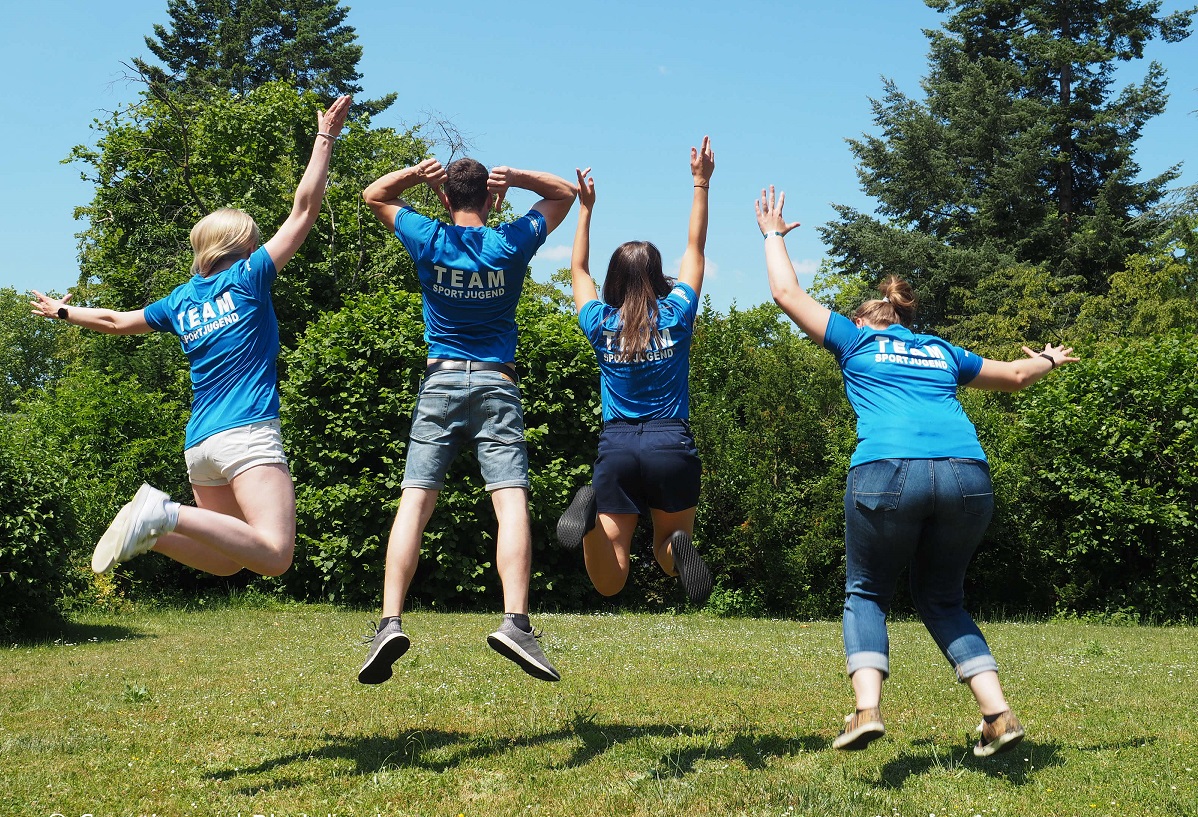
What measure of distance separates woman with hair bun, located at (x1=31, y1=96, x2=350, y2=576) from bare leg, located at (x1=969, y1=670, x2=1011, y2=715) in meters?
3.39

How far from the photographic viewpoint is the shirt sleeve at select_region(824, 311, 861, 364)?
5.03 metres

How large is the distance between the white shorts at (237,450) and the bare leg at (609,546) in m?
1.77

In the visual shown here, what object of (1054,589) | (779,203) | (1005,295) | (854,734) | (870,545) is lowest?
(1054,589)

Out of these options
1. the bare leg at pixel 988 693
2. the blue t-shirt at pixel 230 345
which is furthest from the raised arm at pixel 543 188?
the bare leg at pixel 988 693

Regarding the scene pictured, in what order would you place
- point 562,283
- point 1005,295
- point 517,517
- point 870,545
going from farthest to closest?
point 562,283 < point 1005,295 < point 517,517 < point 870,545

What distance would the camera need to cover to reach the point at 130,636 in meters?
11.5

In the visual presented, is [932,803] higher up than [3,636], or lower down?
higher up

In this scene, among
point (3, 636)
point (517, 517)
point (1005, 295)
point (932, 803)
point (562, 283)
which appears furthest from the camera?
point (562, 283)

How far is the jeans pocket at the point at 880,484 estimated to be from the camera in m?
4.68

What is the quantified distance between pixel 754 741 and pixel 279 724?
2.79 meters

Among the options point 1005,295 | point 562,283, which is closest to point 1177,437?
point 1005,295

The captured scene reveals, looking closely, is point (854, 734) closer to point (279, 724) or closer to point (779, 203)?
point (779, 203)

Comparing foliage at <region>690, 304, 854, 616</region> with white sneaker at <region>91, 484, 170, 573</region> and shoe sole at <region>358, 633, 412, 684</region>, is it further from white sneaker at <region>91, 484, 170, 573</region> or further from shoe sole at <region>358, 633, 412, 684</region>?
white sneaker at <region>91, 484, 170, 573</region>

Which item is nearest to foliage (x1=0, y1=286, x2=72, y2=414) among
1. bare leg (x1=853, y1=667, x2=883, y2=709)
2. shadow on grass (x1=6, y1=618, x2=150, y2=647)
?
shadow on grass (x1=6, y1=618, x2=150, y2=647)
